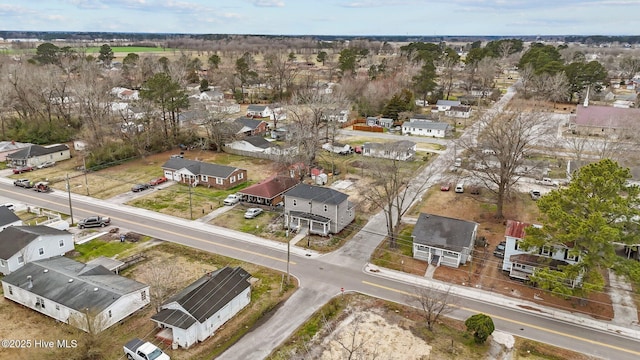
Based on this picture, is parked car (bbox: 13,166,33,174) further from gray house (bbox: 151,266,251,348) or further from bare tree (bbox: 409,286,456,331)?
bare tree (bbox: 409,286,456,331)

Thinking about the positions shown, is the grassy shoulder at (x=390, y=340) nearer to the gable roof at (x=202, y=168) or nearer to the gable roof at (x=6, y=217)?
the gable roof at (x=202, y=168)

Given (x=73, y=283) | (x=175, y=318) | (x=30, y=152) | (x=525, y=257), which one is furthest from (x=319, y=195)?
(x=30, y=152)

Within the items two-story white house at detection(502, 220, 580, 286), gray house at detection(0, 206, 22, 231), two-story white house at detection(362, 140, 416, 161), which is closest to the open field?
gray house at detection(0, 206, 22, 231)

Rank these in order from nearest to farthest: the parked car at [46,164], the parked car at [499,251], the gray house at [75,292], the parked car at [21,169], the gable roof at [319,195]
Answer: the gray house at [75,292] < the parked car at [499,251] < the gable roof at [319,195] < the parked car at [21,169] < the parked car at [46,164]

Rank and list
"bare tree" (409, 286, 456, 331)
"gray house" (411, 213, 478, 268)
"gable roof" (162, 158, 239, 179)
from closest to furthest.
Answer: "bare tree" (409, 286, 456, 331) → "gray house" (411, 213, 478, 268) → "gable roof" (162, 158, 239, 179)

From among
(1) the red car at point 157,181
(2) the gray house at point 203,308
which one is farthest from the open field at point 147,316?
(1) the red car at point 157,181

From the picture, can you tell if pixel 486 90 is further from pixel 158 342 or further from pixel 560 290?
pixel 158 342

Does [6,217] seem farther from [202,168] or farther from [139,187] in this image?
[202,168]
